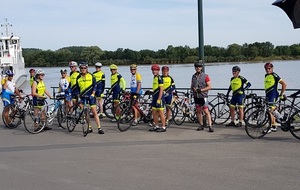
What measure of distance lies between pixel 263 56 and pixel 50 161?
188 feet

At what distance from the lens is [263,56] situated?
60344 mm

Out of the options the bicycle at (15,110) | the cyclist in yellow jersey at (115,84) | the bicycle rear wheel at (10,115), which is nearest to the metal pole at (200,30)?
the cyclist in yellow jersey at (115,84)

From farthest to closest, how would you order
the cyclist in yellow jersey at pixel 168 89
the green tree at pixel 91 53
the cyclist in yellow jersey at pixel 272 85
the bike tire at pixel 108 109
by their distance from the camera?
the green tree at pixel 91 53, the bike tire at pixel 108 109, the cyclist in yellow jersey at pixel 168 89, the cyclist in yellow jersey at pixel 272 85

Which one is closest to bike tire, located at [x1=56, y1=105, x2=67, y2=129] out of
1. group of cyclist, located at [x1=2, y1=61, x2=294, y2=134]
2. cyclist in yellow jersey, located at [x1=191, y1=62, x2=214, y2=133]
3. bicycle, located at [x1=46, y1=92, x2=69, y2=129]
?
bicycle, located at [x1=46, y1=92, x2=69, y2=129]

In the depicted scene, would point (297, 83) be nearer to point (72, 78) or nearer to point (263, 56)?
point (72, 78)

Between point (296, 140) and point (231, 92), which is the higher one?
point (231, 92)

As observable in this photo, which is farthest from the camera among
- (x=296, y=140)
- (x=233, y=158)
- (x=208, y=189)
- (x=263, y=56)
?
(x=263, y=56)

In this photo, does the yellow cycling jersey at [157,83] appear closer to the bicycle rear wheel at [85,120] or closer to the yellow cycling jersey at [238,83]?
the bicycle rear wheel at [85,120]

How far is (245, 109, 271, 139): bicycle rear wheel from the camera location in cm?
867

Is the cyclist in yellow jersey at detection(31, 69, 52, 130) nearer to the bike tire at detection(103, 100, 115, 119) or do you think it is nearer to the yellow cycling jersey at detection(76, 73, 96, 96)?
the yellow cycling jersey at detection(76, 73, 96, 96)

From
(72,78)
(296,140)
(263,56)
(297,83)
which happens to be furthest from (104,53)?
(296,140)

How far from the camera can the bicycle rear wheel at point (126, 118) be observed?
10.2 metres

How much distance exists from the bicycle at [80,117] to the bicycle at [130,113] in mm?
912

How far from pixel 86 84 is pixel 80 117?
0.89 metres
